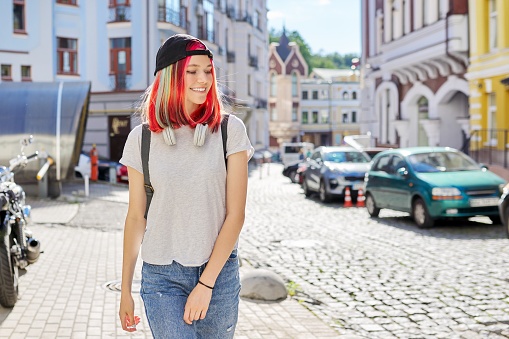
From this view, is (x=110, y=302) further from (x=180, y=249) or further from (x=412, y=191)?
(x=412, y=191)

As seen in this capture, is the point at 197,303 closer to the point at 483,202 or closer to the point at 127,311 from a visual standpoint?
the point at 127,311

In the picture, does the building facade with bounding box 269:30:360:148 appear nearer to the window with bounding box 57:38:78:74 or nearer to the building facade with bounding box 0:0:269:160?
the building facade with bounding box 0:0:269:160

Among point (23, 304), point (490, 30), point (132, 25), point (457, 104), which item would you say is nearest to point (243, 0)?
point (132, 25)

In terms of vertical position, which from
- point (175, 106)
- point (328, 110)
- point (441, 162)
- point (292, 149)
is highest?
point (328, 110)

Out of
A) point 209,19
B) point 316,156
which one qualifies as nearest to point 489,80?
point 316,156

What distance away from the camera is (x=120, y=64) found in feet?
122

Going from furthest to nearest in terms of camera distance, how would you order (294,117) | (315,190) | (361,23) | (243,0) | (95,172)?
(294,117)
(243,0)
(361,23)
(95,172)
(315,190)

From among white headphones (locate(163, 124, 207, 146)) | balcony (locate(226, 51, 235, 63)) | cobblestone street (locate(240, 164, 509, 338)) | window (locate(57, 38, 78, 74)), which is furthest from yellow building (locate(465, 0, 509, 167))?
balcony (locate(226, 51, 235, 63))

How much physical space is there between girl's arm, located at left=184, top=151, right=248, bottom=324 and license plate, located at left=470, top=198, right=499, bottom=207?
1103 centimetres

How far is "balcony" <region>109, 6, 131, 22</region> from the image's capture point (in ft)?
120

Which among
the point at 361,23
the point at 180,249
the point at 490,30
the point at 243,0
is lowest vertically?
the point at 180,249

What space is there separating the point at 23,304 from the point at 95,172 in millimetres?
20634

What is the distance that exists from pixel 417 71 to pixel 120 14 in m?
14.7

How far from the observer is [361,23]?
41312 mm
